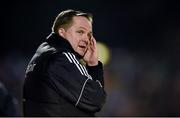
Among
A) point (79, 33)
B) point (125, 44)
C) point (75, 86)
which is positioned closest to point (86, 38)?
point (79, 33)

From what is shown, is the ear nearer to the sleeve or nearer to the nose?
the nose

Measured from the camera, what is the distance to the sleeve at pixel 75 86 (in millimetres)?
2732

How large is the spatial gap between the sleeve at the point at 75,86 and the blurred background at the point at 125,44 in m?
4.15

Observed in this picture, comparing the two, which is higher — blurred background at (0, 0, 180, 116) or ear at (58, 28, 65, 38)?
ear at (58, 28, 65, 38)

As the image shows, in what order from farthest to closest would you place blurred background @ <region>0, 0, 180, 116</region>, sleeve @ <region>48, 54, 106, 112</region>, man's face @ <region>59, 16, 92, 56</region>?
blurred background @ <region>0, 0, 180, 116</region> < man's face @ <region>59, 16, 92, 56</region> < sleeve @ <region>48, 54, 106, 112</region>

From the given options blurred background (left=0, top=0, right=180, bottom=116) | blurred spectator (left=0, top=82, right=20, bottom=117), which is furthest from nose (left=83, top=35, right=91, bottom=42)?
blurred background (left=0, top=0, right=180, bottom=116)

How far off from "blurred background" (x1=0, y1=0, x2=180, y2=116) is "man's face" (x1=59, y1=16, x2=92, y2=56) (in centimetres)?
389

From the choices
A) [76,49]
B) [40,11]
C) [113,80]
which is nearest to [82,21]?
[76,49]

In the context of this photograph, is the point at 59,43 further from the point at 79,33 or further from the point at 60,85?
the point at 60,85

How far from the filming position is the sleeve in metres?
2.73

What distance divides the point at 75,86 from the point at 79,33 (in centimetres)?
46

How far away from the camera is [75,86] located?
107 inches

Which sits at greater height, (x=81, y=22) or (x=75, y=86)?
(x=81, y=22)

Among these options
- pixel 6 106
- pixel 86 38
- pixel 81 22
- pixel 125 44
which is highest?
pixel 81 22
